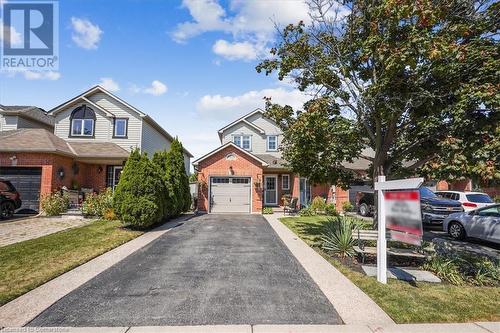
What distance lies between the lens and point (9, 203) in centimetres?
1446

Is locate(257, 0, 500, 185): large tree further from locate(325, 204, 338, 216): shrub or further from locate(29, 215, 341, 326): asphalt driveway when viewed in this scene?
locate(325, 204, 338, 216): shrub

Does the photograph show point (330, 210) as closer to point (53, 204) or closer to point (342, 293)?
point (342, 293)

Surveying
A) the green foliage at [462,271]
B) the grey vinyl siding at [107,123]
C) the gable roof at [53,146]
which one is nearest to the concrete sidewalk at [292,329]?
the green foliage at [462,271]

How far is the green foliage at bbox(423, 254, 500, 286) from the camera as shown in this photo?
6.09 metres

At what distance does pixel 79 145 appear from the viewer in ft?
61.1

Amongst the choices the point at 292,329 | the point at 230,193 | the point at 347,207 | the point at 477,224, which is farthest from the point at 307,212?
the point at 292,329

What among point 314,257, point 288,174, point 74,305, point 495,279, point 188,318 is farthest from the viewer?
point 288,174

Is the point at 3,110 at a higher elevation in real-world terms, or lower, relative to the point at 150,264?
higher

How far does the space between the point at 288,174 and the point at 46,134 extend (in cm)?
1683

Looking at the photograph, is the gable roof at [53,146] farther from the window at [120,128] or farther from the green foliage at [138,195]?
the green foliage at [138,195]

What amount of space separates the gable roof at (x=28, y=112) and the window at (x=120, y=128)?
5297mm

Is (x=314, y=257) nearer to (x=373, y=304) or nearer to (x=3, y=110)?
(x=373, y=304)

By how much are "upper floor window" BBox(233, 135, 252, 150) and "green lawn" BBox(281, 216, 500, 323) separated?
1738 cm

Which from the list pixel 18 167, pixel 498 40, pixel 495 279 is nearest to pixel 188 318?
pixel 495 279
